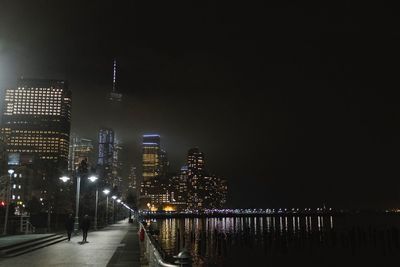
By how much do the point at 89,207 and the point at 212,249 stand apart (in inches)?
855

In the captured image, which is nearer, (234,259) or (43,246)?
(43,246)

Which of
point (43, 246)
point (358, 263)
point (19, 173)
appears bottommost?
point (358, 263)

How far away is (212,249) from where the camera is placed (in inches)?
3118

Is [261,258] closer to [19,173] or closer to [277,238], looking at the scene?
[277,238]

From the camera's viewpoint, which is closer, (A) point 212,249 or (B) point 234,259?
(B) point 234,259

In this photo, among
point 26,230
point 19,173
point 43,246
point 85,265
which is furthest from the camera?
point 19,173

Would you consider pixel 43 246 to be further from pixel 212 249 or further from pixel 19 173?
pixel 19 173

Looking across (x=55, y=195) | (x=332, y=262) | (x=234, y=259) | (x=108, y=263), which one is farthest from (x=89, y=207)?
(x=108, y=263)

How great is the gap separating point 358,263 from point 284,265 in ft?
35.2

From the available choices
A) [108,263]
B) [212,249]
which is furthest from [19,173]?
[108,263]

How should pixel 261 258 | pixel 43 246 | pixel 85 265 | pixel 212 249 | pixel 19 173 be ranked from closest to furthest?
pixel 85 265 < pixel 43 246 < pixel 261 258 < pixel 212 249 < pixel 19 173

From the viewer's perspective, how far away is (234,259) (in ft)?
216

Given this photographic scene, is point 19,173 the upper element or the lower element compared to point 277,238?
upper

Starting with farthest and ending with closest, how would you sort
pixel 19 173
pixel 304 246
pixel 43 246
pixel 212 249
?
pixel 19 173 < pixel 304 246 < pixel 212 249 < pixel 43 246
